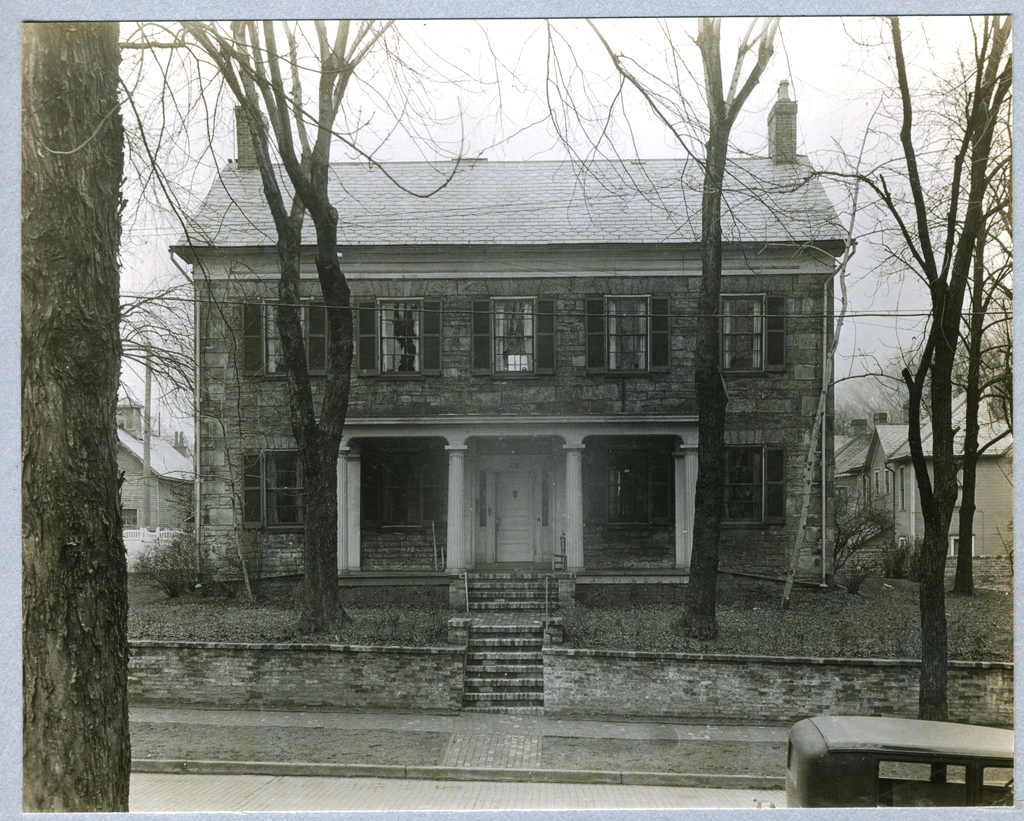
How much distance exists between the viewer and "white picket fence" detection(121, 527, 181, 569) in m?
5.16

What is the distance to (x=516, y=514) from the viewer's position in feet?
18.6

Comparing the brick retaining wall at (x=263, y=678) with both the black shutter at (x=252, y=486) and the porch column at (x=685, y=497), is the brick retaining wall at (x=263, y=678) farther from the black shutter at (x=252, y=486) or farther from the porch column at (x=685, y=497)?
the porch column at (x=685, y=497)

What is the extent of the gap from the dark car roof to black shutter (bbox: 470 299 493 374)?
3195mm

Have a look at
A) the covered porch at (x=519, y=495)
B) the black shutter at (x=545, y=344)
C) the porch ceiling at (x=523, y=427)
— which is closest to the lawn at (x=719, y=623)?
the covered porch at (x=519, y=495)

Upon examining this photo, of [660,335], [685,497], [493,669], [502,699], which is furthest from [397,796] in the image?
[660,335]

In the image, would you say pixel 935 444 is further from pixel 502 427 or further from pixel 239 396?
pixel 239 396

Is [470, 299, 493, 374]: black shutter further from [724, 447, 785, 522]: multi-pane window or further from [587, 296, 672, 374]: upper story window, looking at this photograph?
[724, 447, 785, 522]: multi-pane window

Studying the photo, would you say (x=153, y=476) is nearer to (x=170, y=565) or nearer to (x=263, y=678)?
(x=170, y=565)

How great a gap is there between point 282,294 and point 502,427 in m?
1.88

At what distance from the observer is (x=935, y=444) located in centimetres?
542

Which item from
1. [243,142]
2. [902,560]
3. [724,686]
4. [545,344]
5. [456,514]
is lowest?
[724,686]

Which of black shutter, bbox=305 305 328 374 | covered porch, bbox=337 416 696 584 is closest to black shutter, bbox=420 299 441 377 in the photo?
covered porch, bbox=337 416 696 584

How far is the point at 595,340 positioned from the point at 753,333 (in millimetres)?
1142

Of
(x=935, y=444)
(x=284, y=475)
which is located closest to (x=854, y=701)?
(x=935, y=444)
